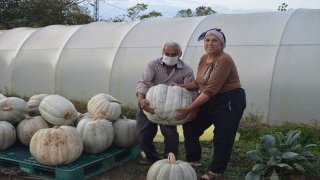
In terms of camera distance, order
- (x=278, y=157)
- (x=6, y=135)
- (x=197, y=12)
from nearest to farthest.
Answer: (x=278, y=157) → (x=6, y=135) → (x=197, y=12)

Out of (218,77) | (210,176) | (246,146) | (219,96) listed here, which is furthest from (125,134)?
(246,146)

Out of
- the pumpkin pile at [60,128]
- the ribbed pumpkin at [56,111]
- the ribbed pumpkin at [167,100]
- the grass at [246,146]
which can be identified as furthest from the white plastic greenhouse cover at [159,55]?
the ribbed pumpkin at [56,111]

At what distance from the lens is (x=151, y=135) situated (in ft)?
15.0

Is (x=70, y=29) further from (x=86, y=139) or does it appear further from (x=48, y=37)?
(x=86, y=139)

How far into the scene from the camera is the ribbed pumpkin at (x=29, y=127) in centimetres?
456

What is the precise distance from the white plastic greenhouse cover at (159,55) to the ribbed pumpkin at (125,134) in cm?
343

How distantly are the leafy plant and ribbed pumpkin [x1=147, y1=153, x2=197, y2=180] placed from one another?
828 mm

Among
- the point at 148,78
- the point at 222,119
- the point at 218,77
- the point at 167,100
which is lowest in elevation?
the point at 222,119

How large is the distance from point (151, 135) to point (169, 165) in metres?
1.03

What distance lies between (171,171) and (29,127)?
6.97 feet

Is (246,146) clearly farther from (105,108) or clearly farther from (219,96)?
(105,108)

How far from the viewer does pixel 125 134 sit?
4781mm

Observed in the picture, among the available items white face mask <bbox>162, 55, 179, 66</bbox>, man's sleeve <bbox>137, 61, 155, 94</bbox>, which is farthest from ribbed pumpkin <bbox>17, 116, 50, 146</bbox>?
white face mask <bbox>162, 55, 179, 66</bbox>

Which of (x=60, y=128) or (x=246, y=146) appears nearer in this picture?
(x=60, y=128)
